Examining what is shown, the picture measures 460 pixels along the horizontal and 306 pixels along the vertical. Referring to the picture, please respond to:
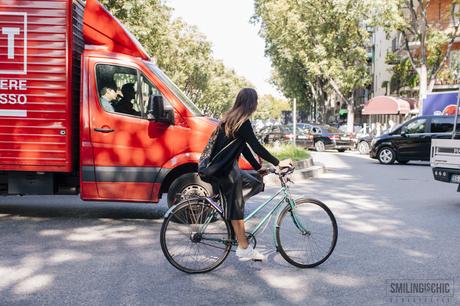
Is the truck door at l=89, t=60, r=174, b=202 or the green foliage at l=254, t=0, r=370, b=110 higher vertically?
the green foliage at l=254, t=0, r=370, b=110

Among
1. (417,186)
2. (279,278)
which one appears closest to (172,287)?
(279,278)

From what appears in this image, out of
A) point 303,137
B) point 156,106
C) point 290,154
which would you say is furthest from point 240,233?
point 303,137

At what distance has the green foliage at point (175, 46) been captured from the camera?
22.0 meters

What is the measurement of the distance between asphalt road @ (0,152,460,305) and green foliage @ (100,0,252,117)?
44.8ft

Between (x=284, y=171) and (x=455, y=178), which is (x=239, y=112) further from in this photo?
(x=455, y=178)

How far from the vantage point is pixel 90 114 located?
24.6 feet

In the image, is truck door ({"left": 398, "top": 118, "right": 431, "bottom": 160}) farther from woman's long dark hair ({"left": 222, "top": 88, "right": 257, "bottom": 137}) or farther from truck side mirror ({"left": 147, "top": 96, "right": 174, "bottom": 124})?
woman's long dark hair ({"left": 222, "top": 88, "right": 257, "bottom": 137})

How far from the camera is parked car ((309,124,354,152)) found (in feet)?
99.5

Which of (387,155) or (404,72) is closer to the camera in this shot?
(387,155)

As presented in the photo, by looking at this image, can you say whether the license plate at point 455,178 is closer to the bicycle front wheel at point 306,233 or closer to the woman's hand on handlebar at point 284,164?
the bicycle front wheel at point 306,233

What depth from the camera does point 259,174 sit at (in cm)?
531

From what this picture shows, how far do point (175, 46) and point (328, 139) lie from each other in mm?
15351

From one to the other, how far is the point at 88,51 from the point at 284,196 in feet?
12.7

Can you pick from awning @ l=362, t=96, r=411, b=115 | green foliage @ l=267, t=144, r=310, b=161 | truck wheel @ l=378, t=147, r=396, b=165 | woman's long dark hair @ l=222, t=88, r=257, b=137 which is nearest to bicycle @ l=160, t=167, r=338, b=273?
woman's long dark hair @ l=222, t=88, r=257, b=137
